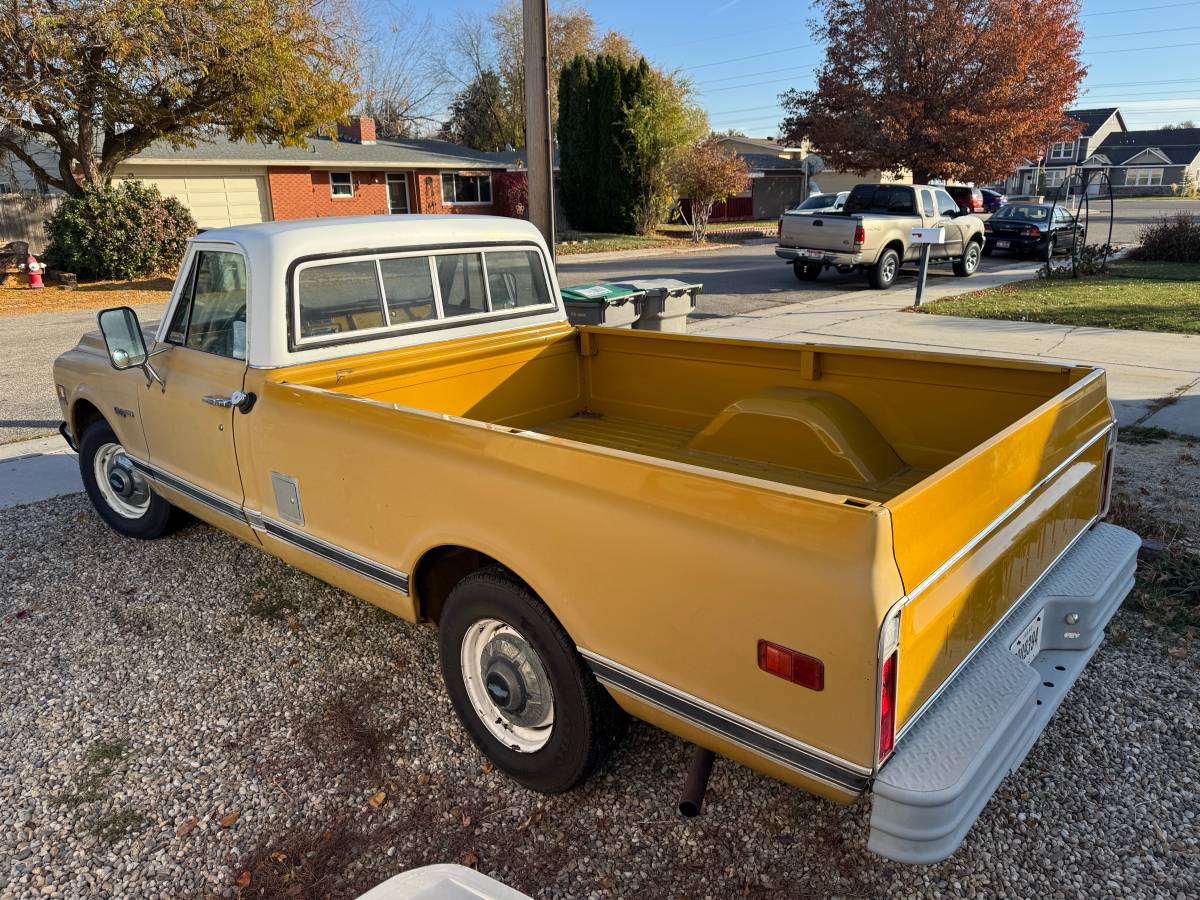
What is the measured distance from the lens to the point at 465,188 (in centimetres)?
3406

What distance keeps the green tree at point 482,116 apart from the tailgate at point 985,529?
5472 cm

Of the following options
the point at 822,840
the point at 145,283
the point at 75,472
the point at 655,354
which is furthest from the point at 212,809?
the point at 145,283

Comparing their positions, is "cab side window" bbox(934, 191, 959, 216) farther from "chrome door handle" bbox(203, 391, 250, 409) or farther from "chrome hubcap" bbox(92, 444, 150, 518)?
"chrome door handle" bbox(203, 391, 250, 409)

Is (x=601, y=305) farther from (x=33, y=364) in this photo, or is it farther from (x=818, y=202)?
(x=818, y=202)

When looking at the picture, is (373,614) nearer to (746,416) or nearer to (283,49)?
(746,416)

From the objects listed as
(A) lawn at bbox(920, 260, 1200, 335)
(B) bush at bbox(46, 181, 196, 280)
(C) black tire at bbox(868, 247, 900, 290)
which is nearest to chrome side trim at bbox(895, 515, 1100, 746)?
(A) lawn at bbox(920, 260, 1200, 335)

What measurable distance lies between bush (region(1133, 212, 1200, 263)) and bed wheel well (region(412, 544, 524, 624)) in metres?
22.4

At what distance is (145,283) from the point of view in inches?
800

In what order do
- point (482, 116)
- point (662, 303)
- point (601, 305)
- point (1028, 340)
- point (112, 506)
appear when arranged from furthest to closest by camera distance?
point (482, 116) → point (1028, 340) → point (662, 303) → point (601, 305) → point (112, 506)

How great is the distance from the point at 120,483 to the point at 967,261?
741 inches

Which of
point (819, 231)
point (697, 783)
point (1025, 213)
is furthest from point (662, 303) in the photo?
point (1025, 213)

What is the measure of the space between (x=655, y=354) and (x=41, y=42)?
16989 millimetres

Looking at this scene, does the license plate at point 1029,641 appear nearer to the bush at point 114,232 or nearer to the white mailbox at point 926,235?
the white mailbox at point 926,235

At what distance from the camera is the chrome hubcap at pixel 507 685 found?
2887 millimetres
